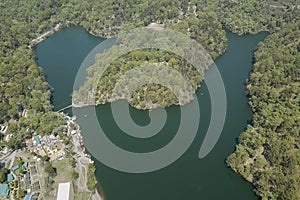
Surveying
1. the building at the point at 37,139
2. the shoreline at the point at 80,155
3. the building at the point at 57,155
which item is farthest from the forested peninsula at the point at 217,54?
the building at the point at 57,155

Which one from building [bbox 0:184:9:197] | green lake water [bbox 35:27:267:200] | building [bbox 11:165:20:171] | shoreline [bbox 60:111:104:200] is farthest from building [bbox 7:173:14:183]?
green lake water [bbox 35:27:267:200]

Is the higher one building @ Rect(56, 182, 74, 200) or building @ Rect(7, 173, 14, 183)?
building @ Rect(7, 173, 14, 183)

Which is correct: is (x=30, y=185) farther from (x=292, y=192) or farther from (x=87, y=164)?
(x=292, y=192)

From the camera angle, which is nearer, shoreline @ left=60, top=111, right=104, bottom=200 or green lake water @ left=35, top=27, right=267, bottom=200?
shoreline @ left=60, top=111, right=104, bottom=200

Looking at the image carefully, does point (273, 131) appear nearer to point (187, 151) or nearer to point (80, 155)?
point (187, 151)

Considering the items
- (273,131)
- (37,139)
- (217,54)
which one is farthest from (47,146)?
(217,54)

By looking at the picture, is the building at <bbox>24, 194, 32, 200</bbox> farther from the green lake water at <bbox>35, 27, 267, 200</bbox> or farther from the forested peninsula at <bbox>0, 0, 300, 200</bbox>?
the forested peninsula at <bbox>0, 0, 300, 200</bbox>

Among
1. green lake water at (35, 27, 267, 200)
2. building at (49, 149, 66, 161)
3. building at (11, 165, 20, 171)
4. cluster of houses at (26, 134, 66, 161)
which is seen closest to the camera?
green lake water at (35, 27, 267, 200)
